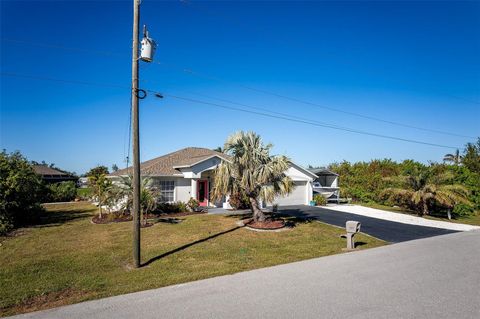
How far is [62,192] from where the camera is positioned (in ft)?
96.6

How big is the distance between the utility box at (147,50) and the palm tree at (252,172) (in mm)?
6700

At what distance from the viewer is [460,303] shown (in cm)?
537

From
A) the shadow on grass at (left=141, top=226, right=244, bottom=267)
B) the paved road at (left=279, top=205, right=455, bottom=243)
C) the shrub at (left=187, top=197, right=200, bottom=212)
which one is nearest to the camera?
the shadow on grass at (left=141, top=226, right=244, bottom=267)

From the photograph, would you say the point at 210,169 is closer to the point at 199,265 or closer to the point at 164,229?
the point at 164,229

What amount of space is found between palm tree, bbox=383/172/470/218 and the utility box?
18827 mm

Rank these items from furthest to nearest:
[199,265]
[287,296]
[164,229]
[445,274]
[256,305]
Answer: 1. [164,229]
2. [199,265]
3. [445,274]
4. [287,296]
5. [256,305]

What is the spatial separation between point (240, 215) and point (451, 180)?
15943 millimetres

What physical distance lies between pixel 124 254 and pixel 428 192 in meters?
19.5

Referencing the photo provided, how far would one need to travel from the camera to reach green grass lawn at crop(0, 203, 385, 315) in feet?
20.0

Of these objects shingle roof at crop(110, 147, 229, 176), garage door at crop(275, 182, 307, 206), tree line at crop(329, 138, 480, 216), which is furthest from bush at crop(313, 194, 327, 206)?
shingle roof at crop(110, 147, 229, 176)

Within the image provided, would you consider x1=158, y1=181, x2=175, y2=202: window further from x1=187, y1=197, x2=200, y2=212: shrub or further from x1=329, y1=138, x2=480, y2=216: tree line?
x1=329, y1=138, x2=480, y2=216: tree line

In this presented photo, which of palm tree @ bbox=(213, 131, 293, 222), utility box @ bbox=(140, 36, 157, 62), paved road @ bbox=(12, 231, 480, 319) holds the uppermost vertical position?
utility box @ bbox=(140, 36, 157, 62)

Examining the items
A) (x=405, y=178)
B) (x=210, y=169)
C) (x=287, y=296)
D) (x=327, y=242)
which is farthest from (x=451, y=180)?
(x=287, y=296)

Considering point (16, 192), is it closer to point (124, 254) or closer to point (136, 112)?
→ point (124, 254)
